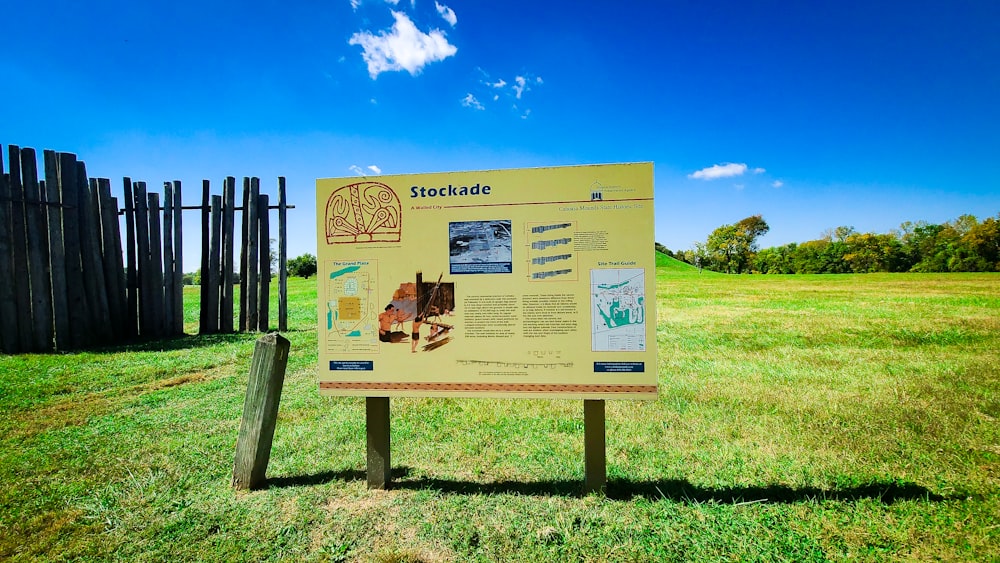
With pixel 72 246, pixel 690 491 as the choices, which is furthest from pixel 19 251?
pixel 690 491

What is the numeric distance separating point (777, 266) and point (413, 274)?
7213 cm

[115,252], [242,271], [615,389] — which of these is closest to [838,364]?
[615,389]

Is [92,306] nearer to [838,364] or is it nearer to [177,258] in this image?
[177,258]

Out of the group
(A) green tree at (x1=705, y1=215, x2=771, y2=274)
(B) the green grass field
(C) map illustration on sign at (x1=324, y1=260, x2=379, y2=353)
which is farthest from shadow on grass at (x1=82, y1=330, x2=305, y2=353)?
(A) green tree at (x1=705, y1=215, x2=771, y2=274)

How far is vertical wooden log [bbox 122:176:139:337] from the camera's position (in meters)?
10.1

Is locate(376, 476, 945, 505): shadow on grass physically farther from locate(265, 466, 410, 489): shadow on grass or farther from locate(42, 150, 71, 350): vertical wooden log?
locate(42, 150, 71, 350): vertical wooden log

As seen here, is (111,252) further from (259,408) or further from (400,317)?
(400,317)

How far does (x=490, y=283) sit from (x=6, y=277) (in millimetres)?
10005

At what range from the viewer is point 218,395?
628cm

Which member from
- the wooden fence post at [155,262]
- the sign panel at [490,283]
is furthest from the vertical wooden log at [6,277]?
the sign panel at [490,283]

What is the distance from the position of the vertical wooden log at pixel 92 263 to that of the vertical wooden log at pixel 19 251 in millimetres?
868

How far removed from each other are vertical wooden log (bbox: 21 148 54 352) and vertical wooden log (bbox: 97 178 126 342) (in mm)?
1027

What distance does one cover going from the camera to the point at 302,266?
55.5 metres

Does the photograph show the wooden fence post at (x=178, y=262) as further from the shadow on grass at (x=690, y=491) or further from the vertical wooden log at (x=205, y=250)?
the shadow on grass at (x=690, y=491)
